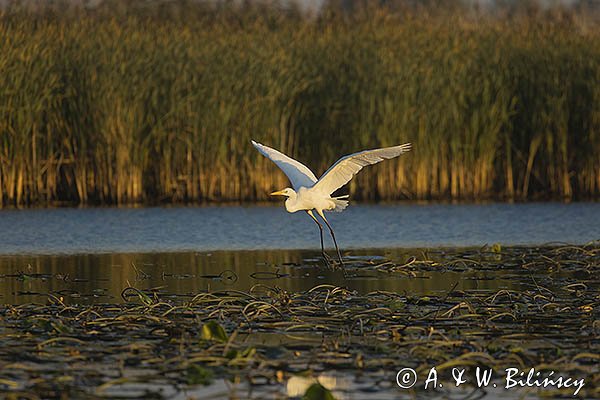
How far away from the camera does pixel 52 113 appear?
16344mm

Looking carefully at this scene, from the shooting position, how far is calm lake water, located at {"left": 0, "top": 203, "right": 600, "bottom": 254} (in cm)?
1295

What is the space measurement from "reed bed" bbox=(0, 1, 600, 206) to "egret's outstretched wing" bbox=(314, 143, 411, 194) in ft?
20.8

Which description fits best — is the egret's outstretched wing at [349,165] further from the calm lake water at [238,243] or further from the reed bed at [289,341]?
the reed bed at [289,341]

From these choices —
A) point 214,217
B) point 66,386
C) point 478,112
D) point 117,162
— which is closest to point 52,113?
point 117,162

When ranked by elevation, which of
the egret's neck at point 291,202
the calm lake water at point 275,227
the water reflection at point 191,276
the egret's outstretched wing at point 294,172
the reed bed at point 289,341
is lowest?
the reed bed at point 289,341

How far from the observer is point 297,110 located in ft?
55.9

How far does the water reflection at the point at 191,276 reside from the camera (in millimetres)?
9250

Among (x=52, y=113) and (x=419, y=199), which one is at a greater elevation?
(x=52, y=113)

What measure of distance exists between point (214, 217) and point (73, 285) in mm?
5684

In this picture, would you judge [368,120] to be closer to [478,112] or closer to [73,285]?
[478,112]

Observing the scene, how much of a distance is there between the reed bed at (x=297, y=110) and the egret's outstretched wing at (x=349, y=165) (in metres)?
6.33

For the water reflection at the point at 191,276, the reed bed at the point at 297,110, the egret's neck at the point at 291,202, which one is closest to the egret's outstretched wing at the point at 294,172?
the egret's neck at the point at 291,202

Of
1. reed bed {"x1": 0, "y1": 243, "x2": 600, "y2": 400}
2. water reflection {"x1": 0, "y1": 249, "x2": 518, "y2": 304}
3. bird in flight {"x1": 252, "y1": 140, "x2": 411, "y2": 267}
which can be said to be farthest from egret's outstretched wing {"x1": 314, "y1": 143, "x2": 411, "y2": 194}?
reed bed {"x1": 0, "y1": 243, "x2": 600, "y2": 400}

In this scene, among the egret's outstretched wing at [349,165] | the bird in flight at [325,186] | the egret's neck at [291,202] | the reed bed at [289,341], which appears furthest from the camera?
the egret's neck at [291,202]
